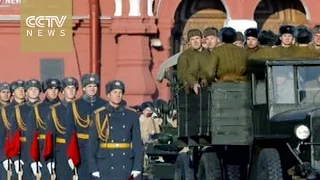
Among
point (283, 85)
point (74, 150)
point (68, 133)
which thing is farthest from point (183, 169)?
point (283, 85)

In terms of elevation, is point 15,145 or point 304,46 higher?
point 304,46

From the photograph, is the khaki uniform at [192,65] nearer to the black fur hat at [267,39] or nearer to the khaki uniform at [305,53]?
the black fur hat at [267,39]

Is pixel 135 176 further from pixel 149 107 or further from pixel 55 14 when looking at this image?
pixel 55 14

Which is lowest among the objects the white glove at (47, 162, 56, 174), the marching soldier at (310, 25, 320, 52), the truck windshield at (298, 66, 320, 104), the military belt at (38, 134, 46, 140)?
the white glove at (47, 162, 56, 174)

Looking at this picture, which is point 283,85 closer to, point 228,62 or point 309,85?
point 309,85

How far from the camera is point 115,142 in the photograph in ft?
49.3

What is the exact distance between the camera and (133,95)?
29.6 metres

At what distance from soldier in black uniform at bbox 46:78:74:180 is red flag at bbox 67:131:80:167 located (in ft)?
1.19

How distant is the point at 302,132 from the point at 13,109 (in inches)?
211

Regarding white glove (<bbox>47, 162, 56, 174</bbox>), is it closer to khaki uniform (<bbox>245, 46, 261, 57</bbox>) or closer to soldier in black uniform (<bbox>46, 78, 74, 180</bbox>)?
soldier in black uniform (<bbox>46, 78, 74, 180</bbox>)

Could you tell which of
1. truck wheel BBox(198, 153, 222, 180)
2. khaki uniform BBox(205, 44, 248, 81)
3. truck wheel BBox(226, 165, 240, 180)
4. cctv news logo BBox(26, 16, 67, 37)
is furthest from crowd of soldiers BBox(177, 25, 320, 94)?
cctv news logo BBox(26, 16, 67, 37)

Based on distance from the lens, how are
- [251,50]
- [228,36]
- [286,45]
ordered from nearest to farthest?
[286,45]
[251,50]
[228,36]

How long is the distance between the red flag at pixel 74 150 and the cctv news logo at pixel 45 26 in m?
14.0

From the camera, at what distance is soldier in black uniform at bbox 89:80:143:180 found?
14961 mm
